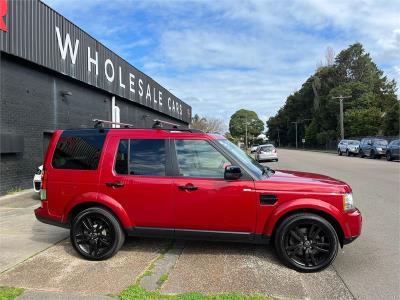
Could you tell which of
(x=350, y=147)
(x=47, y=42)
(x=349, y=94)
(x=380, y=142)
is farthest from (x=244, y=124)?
(x=47, y=42)

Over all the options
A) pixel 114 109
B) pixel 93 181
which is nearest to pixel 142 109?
pixel 114 109

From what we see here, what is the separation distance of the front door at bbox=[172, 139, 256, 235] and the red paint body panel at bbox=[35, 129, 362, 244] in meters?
0.01

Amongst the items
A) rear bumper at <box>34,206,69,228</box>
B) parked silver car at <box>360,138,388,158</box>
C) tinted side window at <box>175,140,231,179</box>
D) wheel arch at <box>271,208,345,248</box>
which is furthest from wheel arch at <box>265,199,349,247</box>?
parked silver car at <box>360,138,388,158</box>

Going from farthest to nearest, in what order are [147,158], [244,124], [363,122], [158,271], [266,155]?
[244,124], [363,122], [266,155], [147,158], [158,271]

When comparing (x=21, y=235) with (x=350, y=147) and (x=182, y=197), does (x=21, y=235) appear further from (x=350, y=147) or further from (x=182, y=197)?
(x=350, y=147)

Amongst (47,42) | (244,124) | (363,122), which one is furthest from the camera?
(244,124)

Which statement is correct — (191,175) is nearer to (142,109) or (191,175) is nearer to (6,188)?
(6,188)

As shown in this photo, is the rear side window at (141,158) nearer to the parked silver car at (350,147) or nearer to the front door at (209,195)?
the front door at (209,195)

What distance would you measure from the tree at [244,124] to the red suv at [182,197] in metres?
144

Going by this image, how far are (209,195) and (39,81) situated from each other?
1081 cm

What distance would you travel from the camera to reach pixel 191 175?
589 cm

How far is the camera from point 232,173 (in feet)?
18.5

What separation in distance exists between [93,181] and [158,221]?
1075 mm

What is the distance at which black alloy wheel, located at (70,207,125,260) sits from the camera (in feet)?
19.7
